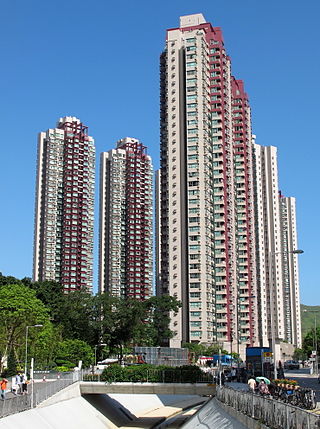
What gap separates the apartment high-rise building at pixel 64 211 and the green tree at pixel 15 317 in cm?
8180

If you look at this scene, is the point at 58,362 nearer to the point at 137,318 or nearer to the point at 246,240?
the point at 137,318

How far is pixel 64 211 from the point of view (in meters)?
179

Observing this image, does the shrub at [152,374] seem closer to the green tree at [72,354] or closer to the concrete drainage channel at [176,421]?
the concrete drainage channel at [176,421]

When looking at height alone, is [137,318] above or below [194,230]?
below

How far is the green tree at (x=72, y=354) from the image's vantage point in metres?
96.7

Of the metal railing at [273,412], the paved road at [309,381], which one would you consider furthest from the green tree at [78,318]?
the metal railing at [273,412]

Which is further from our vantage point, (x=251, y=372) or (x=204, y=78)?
(x=204, y=78)

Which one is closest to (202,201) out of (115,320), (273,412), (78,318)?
(115,320)

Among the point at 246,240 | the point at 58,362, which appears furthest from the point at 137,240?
the point at 58,362

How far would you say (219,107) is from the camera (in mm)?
145000

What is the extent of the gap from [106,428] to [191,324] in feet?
205

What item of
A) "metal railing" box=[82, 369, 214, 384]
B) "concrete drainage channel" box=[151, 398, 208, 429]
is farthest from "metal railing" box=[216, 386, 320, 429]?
"concrete drainage channel" box=[151, 398, 208, 429]

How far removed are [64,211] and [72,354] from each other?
86.3 m

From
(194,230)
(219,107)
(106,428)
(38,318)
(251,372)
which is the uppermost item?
(219,107)
